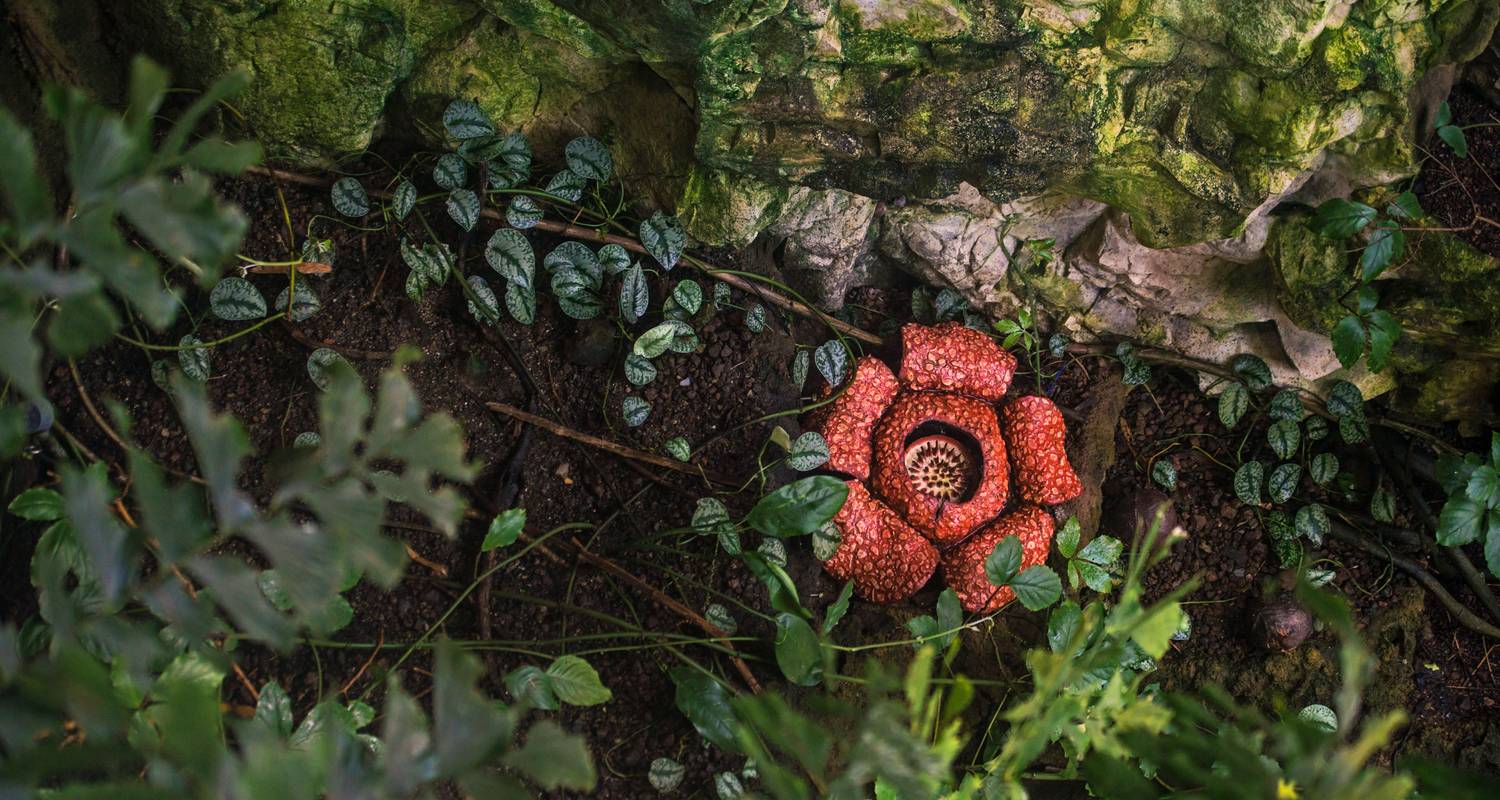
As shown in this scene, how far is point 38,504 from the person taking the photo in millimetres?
1497

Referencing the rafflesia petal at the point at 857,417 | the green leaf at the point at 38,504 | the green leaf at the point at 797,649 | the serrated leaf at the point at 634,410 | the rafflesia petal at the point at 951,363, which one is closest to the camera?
the green leaf at the point at 38,504

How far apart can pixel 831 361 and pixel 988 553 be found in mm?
532

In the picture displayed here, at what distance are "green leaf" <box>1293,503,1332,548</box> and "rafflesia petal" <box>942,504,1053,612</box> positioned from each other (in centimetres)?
70

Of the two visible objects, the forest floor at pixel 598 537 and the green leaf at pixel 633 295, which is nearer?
the forest floor at pixel 598 537

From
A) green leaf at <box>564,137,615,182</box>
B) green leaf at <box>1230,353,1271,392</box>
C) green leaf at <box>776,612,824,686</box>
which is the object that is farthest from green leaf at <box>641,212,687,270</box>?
green leaf at <box>1230,353,1271,392</box>

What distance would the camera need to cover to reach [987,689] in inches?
89.0

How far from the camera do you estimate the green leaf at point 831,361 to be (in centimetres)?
235

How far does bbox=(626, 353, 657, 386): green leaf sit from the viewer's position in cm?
219

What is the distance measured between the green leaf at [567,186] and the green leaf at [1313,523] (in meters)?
1.88

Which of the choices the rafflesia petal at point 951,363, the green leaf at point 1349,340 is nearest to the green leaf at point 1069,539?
the rafflesia petal at point 951,363

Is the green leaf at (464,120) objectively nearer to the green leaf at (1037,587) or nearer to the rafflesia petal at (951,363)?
the rafflesia petal at (951,363)

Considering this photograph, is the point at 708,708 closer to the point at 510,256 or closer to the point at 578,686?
the point at 578,686

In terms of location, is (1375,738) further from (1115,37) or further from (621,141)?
(621,141)

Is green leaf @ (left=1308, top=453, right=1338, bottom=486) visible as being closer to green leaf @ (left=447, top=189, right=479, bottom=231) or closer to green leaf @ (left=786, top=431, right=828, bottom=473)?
green leaf @ (left=786, top=431, right=828, bottom=473)
